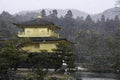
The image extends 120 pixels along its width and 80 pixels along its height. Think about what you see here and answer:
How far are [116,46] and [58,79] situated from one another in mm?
41598

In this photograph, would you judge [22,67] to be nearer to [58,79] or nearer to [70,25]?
[58,79]

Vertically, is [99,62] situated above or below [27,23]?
below

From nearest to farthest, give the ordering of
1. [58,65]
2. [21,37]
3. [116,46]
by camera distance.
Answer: [58,65]
[21,37]
[116,46]

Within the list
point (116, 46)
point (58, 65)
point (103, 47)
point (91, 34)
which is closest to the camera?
point (58, 65)

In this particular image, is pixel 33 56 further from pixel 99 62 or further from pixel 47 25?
pixel 99 62

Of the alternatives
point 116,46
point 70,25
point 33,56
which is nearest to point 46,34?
point 33,56

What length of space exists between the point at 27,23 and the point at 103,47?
44056mm

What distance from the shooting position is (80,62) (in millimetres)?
71250

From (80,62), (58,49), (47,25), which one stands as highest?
(47,25)

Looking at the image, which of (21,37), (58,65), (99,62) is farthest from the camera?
(99,62)

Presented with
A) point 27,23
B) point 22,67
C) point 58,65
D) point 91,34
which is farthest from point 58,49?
point 91,34

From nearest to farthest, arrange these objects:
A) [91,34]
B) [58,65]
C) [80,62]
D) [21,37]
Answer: [58,65]
[21,37]
[80,62]
[91,34]

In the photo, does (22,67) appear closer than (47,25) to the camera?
Yes

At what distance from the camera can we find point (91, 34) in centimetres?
8244
